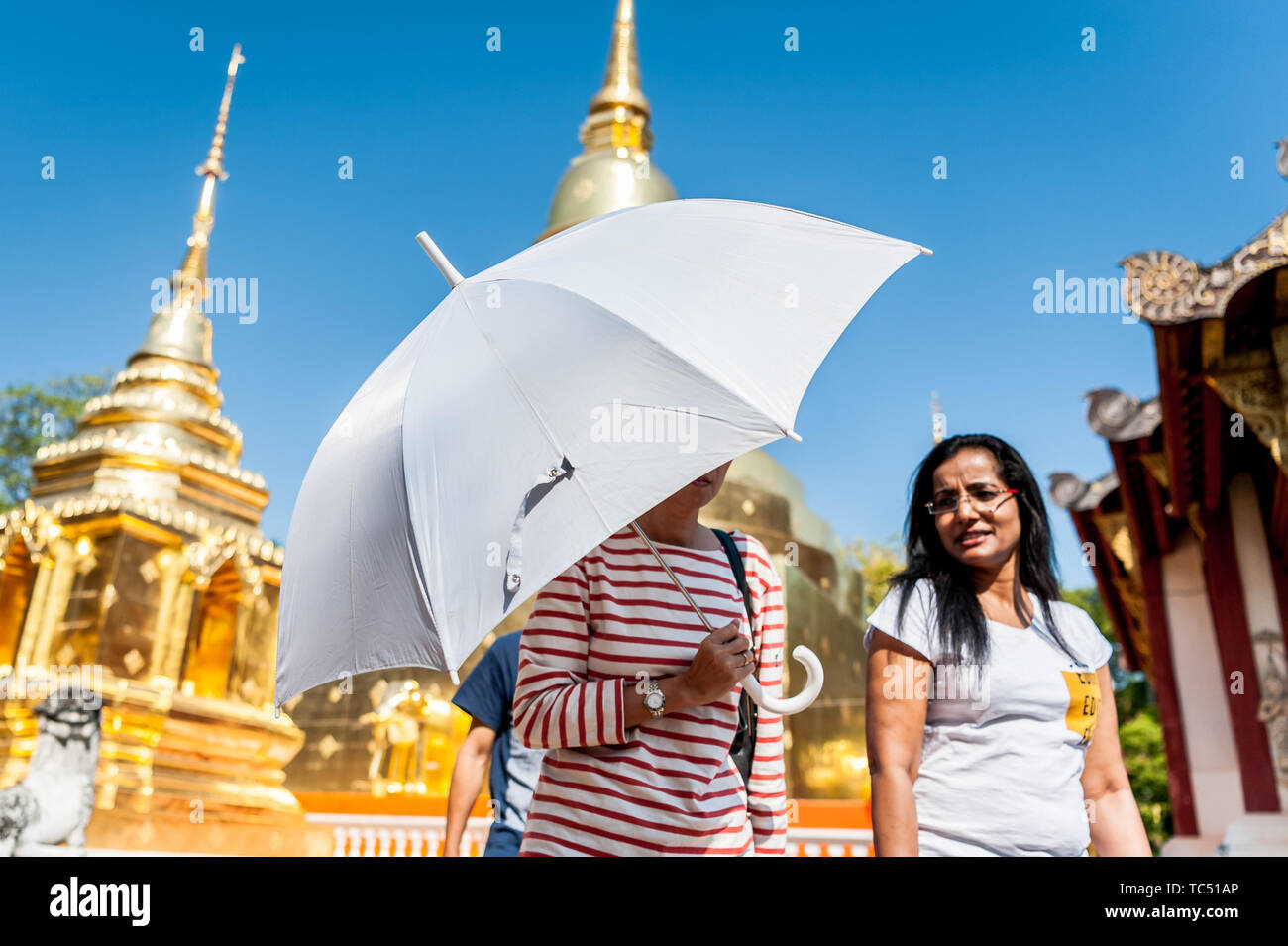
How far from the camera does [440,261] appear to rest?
1.91 meters

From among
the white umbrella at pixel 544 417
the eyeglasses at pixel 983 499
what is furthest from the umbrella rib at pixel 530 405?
the eyeglasses at pixel 983 499

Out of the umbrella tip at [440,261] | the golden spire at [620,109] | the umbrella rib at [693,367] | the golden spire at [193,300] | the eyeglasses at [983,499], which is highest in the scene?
the golden spire at [620,109]

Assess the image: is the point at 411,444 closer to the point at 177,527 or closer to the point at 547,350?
the point at 547,350

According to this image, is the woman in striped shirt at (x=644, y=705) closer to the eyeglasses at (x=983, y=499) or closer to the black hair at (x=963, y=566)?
the black hair at (x=963, y=566)

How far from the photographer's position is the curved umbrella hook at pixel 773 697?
1.64 m

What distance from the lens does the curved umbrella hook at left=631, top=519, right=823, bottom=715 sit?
1.64m

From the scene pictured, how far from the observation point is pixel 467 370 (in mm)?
1782

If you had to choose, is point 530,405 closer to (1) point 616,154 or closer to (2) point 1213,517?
(2) point 1213,517

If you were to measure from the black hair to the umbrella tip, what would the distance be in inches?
40.3

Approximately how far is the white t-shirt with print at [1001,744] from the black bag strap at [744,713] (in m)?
0.25

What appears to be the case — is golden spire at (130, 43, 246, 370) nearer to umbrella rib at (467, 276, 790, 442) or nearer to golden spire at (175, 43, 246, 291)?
golden spire at (175, 43, 246, 291)

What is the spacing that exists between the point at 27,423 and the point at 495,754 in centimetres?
2207

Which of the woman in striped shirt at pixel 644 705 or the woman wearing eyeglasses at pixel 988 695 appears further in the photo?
the woman wearing eyeglasses at pixel 988 695

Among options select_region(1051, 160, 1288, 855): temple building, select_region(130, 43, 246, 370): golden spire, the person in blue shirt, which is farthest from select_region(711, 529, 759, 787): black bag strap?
select_region(130, 43, 246, 370): golden spire
